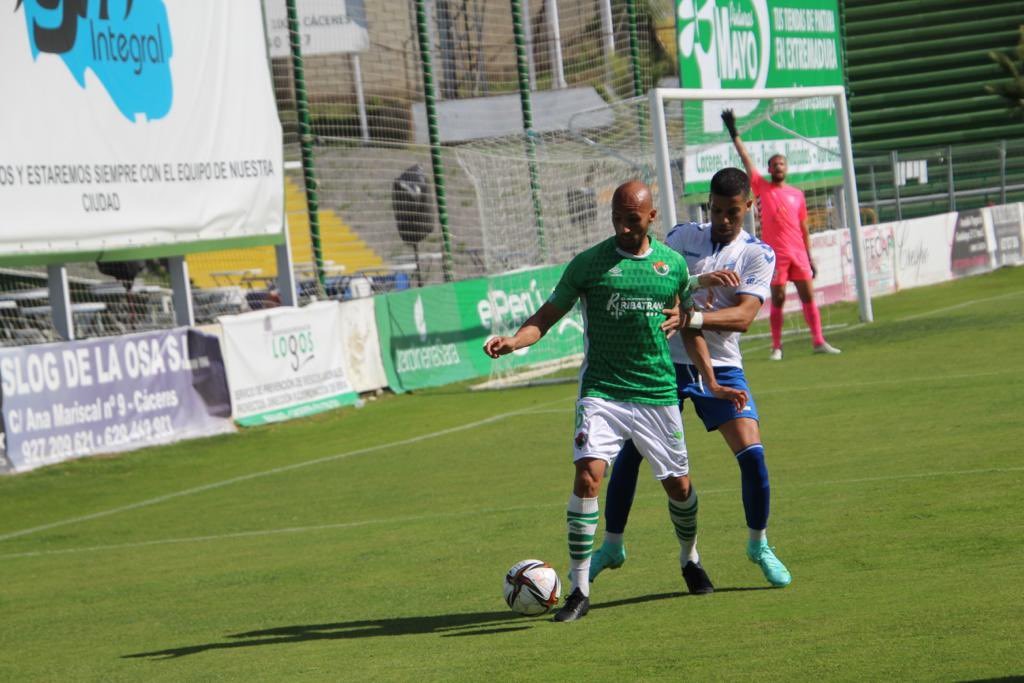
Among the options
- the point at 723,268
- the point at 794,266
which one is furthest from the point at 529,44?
the point at 723,268

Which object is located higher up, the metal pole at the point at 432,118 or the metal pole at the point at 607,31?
the metal pole at the point at 607,31

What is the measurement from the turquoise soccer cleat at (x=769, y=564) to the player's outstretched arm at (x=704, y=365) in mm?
699

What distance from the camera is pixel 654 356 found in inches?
291

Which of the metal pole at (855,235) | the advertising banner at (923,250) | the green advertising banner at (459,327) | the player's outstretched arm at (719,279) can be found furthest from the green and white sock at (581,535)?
the advertising banner at (923,250)

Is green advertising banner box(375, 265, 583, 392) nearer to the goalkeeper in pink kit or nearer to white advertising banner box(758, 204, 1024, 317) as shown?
the goalkeeper in pink kit

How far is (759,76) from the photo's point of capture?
28734 mm

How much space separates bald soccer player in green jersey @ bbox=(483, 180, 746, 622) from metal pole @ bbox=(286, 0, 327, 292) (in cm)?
1398

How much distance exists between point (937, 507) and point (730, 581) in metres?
1.76

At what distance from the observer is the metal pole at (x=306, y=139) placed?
21.1m

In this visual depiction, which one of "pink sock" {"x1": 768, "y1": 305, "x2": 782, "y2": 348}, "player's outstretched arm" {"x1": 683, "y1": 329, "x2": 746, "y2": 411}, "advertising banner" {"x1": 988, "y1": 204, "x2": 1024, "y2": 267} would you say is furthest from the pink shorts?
"advertising banner" {"x1": 988, "y1": 204, "x2": 1024, "y2": 267}

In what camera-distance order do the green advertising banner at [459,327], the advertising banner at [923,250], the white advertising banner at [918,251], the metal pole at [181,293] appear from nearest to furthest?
the metal pole at [181,293] < the green advertising banner at [459,327] < the white advertising banner at [918,251] < the advertising banner at [923,250]

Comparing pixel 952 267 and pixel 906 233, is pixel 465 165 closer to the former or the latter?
pixel 906 233

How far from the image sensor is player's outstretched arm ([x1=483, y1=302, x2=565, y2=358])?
7004mm

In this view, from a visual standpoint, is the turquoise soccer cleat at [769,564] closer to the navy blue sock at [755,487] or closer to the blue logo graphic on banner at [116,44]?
the navy blue sock at [755,487]
